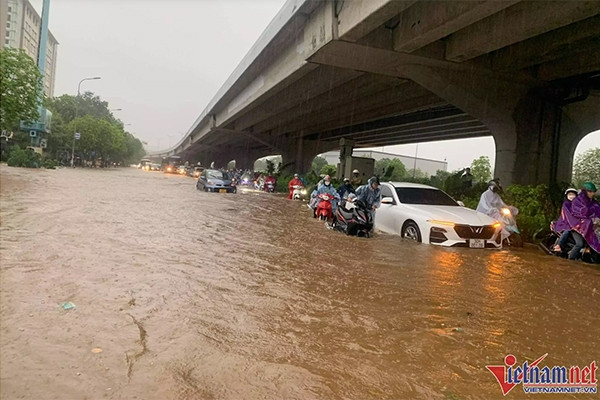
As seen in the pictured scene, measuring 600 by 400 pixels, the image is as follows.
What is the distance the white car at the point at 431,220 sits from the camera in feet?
27.8

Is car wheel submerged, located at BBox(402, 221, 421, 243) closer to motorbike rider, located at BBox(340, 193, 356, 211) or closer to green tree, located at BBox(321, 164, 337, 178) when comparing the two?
motorbike rider, located at BBox(340, 193, 356, 211)

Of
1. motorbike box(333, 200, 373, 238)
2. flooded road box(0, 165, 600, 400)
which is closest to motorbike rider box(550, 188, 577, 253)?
flooded road box(0, 165, 600, 400)

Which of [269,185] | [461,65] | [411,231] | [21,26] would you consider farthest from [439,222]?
[21,26]

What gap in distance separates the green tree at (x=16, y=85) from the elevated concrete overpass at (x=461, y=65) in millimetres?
11218

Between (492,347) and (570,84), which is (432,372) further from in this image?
(570,84)

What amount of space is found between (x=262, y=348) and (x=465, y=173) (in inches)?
567

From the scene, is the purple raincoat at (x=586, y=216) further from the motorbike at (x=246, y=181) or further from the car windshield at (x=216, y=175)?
the motorbike at (x=246, y=181)

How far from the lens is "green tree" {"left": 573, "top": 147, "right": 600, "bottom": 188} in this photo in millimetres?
50688

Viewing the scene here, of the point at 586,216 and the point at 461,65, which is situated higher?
the point at 461,65

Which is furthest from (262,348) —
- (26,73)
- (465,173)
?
(26,73)

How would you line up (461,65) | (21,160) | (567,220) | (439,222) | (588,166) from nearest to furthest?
(567,220) → (439,222) → (461,65) → (21,160) → (588,166)

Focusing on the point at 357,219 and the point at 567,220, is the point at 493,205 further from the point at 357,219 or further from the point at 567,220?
the point at 357,219
